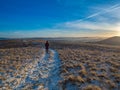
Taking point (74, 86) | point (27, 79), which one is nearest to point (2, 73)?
point (27, 79)

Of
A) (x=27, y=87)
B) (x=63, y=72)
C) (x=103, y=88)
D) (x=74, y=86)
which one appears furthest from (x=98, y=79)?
(x=27, y=87)

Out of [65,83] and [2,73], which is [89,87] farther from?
[2,73]

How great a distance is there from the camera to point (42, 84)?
8.89m

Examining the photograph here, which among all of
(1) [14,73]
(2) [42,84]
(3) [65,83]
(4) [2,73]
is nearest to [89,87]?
(3) [65,83]

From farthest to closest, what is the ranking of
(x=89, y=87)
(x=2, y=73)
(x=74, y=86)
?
(x=2, y=73), (x=74, y=86), (x=89, y=87)

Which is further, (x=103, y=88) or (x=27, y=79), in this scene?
(x=27, y=79)

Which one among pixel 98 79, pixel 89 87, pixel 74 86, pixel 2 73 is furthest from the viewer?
pixel 2 73

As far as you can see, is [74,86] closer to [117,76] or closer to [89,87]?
[89,87]

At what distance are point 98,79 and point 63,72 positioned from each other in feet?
10.9

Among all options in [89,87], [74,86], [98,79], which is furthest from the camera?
[98,79]

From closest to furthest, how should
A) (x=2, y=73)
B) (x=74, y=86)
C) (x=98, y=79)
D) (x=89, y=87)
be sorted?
(x=89, y=87) < (x=74, y=86) < (x=98, y=79) < (x=2, y=73)

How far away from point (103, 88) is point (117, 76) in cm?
243

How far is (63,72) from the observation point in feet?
37.9

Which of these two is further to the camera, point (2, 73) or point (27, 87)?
point (2, 73)
